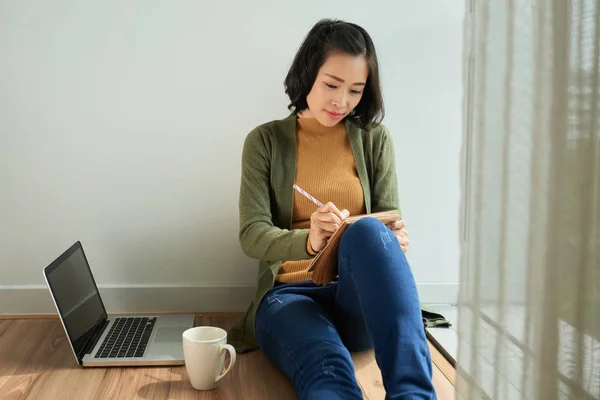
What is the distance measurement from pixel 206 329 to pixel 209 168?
61 centimetres

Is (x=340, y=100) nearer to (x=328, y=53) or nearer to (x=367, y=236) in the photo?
(x=328, y=53)

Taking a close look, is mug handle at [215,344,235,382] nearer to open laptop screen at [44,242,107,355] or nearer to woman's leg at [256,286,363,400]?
woman's leg at [256,286,363,400]

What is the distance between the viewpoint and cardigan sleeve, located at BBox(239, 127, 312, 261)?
1.47m

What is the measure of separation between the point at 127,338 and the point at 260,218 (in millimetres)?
497

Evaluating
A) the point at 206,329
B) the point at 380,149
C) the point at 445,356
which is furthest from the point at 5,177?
the point at 445,356

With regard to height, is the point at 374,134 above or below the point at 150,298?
above

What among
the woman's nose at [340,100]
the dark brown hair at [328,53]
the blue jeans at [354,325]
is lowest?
the blue jeans at [354,325]

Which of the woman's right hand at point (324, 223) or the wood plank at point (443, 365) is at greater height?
the woman's right hand at point (324, 223)

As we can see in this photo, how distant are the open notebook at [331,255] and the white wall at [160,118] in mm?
590

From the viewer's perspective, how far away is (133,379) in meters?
1.51

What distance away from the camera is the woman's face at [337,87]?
1486 millimetres

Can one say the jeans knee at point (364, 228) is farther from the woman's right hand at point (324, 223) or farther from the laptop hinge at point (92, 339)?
the laptop hinge at point (92, 339)

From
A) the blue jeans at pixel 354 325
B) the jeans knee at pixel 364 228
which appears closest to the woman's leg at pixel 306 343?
the blue jeans at pixel 354 325

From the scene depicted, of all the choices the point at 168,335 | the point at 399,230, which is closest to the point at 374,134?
the point at 399,230
